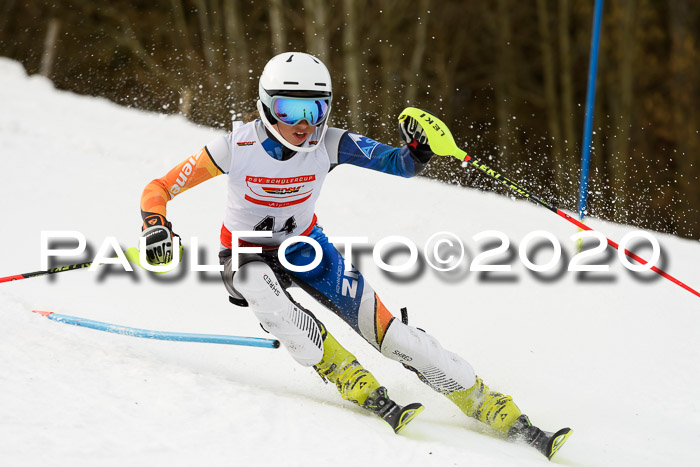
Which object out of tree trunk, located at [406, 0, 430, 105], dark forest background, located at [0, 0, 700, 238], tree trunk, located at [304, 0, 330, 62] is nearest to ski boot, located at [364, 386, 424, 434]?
dark forest background, located at [0, 0, 700, 238]

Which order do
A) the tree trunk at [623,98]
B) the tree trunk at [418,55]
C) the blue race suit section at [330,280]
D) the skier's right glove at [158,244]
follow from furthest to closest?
the tree trunk at [418,55] → the tree trunk at [623,98] → the blue race suit section at [330,280] → the skier's right glove at [158,244]

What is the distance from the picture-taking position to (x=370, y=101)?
17.0 m

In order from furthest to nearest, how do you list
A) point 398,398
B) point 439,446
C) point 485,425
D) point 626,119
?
point 626,119
point 398,398
point 485,425
point 439,446

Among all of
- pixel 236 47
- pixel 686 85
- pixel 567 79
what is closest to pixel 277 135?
pixel 686 85

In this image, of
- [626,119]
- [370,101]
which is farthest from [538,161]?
[370,101]

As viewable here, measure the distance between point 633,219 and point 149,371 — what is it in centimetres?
529

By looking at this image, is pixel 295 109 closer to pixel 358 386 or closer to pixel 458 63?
pixel 358 386

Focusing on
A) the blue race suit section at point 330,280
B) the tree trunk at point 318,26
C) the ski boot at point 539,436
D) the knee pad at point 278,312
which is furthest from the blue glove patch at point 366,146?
the tree trunk at point 318,26

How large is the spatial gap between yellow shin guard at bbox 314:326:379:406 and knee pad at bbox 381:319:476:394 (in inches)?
6.4

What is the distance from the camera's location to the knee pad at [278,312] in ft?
10.9

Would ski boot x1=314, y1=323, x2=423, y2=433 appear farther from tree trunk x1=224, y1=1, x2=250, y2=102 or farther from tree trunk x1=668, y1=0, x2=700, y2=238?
tree trunk x1=668, y1=0, x2=700, y2=238

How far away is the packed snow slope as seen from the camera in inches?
109

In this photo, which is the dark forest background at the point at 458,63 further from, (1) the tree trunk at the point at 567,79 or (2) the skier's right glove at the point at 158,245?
(2) the skier's right glove at the point at 158,245

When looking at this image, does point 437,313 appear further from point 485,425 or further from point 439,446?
point 439,446
